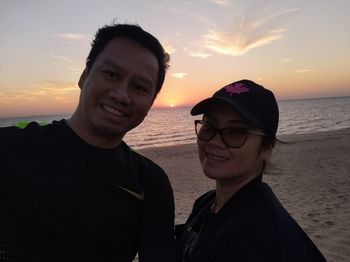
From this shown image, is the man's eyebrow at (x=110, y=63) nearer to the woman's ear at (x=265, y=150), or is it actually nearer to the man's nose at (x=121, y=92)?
the man's nose at (x=121, y=92)

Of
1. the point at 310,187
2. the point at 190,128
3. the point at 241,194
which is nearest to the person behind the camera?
the point at 241,194

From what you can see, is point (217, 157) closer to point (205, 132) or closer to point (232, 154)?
point (232, 154)

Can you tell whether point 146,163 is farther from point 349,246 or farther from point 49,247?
point 349,246

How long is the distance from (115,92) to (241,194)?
118cm

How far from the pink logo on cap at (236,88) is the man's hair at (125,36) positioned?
0.65 m

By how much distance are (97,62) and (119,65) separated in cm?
22

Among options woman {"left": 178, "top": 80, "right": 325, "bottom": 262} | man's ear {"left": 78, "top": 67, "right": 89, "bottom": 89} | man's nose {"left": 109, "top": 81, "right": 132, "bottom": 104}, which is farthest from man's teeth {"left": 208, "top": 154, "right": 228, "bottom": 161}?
man's ear {"left": 78, "top": 67, "right": 89, "bottom": 89}

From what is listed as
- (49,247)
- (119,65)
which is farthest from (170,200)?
(119,65)

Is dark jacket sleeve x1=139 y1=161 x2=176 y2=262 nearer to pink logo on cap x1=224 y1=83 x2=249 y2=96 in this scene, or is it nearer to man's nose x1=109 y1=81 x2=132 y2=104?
man's nose x1=109 y1=81 x2=132 y2=104

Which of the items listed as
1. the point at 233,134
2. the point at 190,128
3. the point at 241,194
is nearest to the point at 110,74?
the point at 233,134

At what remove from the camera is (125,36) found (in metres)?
2.41

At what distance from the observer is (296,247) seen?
166 cm

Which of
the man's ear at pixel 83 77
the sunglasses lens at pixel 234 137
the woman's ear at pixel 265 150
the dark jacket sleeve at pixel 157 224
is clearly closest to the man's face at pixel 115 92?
the man's ear at pixel 83 77

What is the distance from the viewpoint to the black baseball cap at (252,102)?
210 cm
